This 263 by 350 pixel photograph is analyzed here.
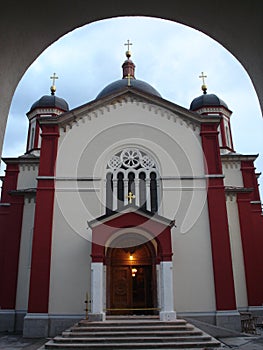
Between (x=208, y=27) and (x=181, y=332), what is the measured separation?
9.72 metres

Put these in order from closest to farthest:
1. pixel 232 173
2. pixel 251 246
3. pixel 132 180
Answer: pixel 132 180, pixel 251 246, pixel 232 173

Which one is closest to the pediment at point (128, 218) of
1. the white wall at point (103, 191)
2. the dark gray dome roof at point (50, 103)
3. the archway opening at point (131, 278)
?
the archway opening at point (131, 278)

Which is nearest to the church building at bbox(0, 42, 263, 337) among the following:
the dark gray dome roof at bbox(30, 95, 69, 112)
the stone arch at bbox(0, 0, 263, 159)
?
the dark gray dome roof at bbox(30, 95, 69, 112)

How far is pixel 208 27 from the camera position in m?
2.57

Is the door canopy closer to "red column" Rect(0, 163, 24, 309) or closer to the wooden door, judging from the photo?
the wooden door

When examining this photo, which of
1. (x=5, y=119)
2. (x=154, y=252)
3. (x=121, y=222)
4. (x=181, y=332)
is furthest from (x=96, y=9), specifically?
(x=154, y=252)

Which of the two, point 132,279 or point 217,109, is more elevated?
point 217,109

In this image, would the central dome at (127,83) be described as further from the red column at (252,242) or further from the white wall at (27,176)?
the red column at (252,242)

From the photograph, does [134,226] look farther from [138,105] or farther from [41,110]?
[41,110]

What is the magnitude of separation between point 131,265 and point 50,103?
13579 mm

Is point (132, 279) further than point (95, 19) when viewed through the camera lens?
Yes

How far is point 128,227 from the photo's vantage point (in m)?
13.1

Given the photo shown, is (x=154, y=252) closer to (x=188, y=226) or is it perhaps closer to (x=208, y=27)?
(x=188, y=226)

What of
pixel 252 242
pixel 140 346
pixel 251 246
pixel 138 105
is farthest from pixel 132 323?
pixel 138 105
